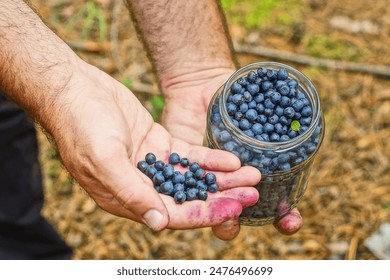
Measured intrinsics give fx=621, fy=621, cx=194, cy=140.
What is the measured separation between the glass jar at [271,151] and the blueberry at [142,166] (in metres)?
0.28

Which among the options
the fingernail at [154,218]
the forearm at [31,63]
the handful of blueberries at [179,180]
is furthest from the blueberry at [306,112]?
the forearm at [31,63]

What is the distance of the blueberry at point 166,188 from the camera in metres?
2.21

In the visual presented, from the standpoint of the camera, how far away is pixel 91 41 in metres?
4.16

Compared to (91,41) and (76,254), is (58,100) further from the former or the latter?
(91,41)

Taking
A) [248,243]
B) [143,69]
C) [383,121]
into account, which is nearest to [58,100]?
[248,243]

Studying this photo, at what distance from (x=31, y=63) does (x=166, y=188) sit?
706 millimetres

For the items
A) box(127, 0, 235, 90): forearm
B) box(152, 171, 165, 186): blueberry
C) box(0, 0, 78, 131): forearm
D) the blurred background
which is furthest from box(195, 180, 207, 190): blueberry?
the blurred background

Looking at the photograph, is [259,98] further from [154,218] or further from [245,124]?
[154,218]

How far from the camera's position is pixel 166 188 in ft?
7.25

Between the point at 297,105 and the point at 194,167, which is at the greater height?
the point at 297,105

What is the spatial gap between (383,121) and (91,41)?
1962 millimetres

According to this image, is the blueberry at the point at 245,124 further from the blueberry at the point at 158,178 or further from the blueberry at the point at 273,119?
the blueberry at the point at 158,178

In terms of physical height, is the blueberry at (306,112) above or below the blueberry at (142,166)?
above

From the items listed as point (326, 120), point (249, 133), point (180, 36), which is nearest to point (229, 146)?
point (249, 133)
